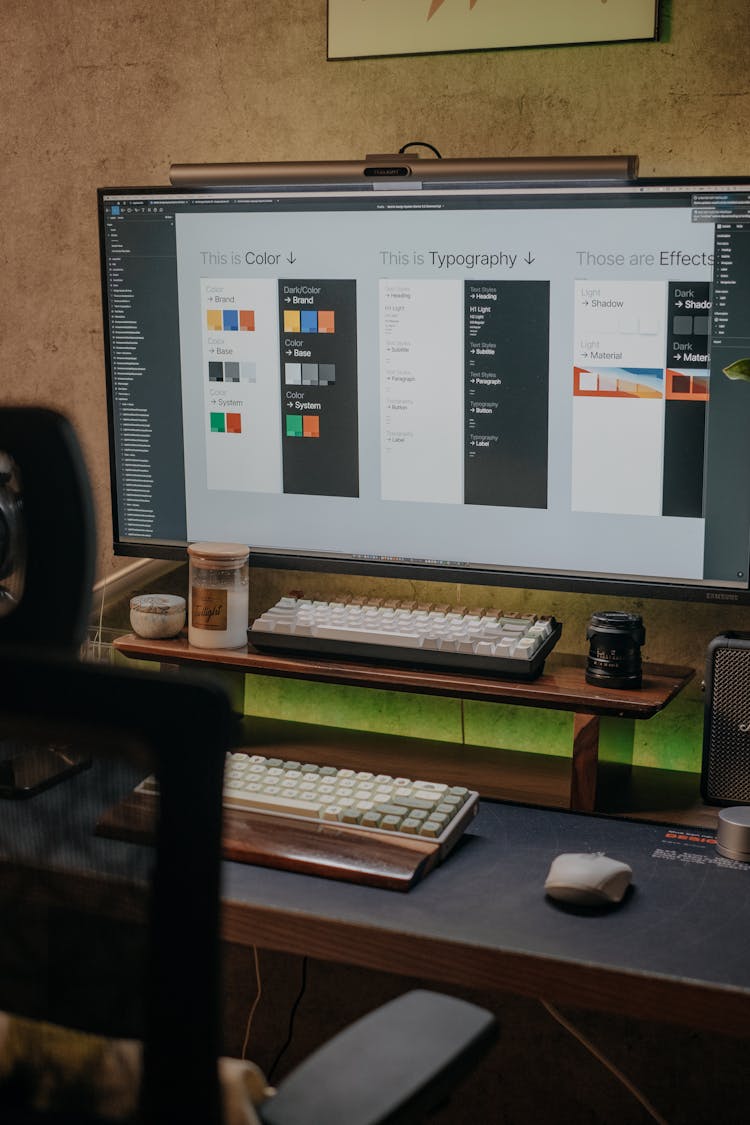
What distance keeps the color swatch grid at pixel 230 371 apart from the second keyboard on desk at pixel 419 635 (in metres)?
0.31

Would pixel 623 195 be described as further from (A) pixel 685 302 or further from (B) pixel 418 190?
(B) pixel 418 190

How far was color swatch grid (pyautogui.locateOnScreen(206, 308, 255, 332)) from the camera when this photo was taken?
167 centimetres

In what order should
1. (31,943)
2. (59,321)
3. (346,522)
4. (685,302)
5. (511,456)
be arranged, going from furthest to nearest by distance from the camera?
(59,321), (346,522), (511,456), (685,302), (31,943)

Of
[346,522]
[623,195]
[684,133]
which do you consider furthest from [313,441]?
[684,133]

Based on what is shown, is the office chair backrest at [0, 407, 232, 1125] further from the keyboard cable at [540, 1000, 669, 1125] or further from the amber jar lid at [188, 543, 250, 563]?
the keyboard cable at [540, 1000, 669, 1125]

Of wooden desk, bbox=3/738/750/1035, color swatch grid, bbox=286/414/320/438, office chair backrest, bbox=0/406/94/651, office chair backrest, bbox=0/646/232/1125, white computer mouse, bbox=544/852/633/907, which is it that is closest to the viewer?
office chair backrest, bbox=0/646/232/1125

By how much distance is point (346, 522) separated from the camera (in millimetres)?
1670

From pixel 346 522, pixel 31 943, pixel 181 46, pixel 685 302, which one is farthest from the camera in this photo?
pixel 181 46

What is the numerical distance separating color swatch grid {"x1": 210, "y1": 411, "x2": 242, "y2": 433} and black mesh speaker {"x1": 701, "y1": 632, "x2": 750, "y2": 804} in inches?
27.2

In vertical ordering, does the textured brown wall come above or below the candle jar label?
above

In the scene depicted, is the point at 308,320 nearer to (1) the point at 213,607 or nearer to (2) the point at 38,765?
(1) the point at 213,607

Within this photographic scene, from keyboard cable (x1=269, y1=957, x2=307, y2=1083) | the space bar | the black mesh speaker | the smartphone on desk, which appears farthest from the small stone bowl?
the smartphone on desk

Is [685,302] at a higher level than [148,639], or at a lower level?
higher

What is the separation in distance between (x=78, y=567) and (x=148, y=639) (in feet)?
3.09
